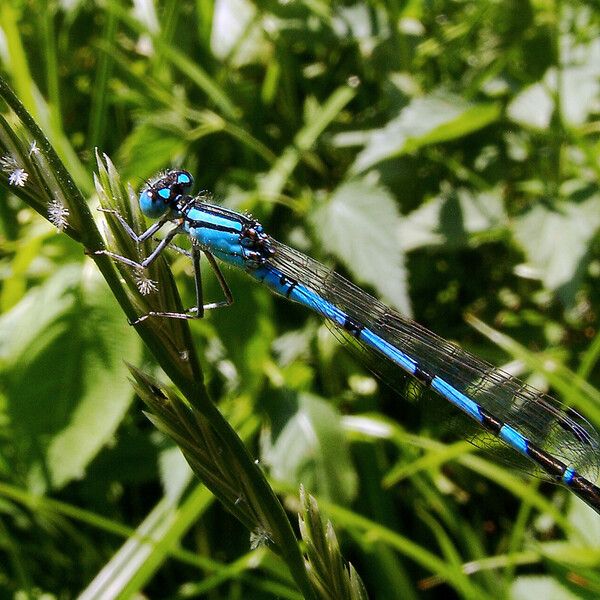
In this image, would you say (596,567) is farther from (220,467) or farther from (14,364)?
(14,364)

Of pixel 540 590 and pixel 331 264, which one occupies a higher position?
pixel 331 264

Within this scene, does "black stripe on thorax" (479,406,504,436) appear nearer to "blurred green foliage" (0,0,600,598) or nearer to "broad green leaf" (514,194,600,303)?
"blurred green foliage" (0,0,600,598)

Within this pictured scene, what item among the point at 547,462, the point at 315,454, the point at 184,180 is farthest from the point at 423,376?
the point at 184,180

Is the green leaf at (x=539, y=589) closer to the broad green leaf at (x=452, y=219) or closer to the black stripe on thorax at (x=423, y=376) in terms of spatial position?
the black stripe on thorax at (x=423, y=376)

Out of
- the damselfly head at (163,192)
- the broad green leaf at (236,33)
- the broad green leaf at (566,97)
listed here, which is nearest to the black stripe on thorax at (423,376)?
the damselfly head at (163,192)

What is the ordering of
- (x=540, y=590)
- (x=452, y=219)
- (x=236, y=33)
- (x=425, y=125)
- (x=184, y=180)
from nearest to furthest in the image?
(x=184, y=180) < (x=540, y=590) < (x=425, y=125) < (x=452, y=219) < (x=236, y=33)

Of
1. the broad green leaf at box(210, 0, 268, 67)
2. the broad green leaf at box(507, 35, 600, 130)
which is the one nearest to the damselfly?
Result: the broad green leaf at box(507, 35, 600, 130)

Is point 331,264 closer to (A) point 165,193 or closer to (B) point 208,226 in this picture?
(B) point 208,226

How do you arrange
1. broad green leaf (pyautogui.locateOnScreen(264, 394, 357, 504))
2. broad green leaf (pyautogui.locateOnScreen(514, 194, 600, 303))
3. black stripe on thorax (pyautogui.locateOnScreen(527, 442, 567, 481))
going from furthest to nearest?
broad green leaf (pyautogui.locateOnScreen(514, 194, 600, 303)), broad green leaf (pyautogui.locateOnScreen(264, 394, 357, 504)), black stripe on thorax (pyautogui.locateOnScreen(527, 442, 567, 481))
